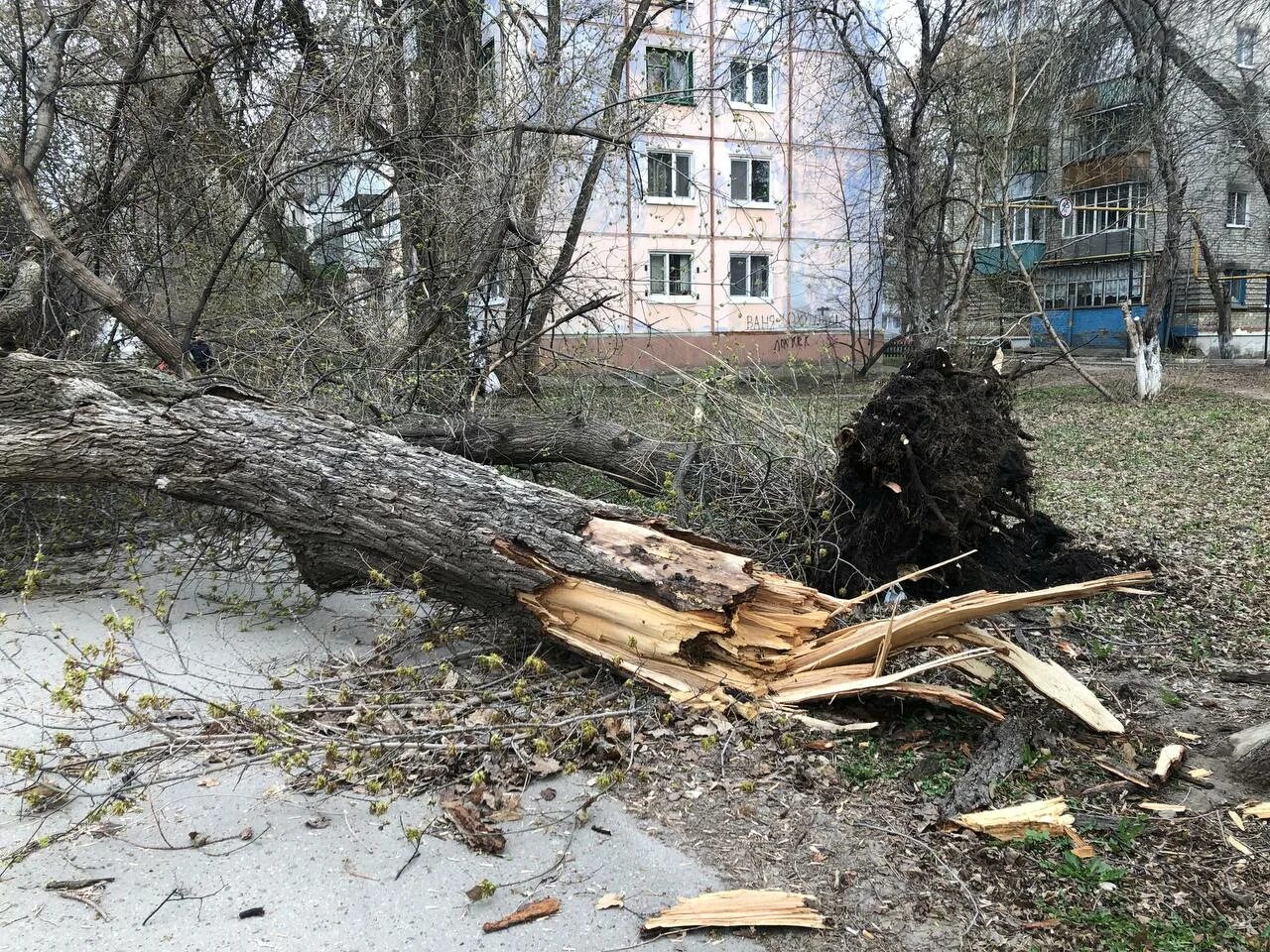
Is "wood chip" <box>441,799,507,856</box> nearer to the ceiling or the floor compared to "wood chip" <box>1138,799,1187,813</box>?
nearer to the floor

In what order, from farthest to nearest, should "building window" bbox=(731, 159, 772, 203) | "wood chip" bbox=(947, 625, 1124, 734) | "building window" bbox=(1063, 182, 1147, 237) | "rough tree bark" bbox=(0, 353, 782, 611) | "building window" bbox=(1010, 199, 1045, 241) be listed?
"building window" bbox=(1010, 199, 1045, 241) → "building window" bbox=(1063, 182, 1147, 237) → "building window" bbox=(731, 159, 772, 203) → "rough tree bark" bbox=(0, 353, 782, 611) → "wood chip" bbox=(947, 625, 1124, 734)

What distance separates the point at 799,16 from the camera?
11359mm

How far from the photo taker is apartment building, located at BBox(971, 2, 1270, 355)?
1464 centimetres

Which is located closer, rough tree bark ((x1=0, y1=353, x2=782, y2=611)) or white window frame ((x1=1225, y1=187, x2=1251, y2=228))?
rough tree bark ((x1=0, y1=353, x2=782, y2=611))

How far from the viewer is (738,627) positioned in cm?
364

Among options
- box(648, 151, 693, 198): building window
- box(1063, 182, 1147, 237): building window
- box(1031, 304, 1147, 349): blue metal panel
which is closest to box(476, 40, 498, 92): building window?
box(648, 151, 693, 198): building window

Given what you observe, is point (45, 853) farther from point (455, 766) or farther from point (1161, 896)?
point (1161, 896)

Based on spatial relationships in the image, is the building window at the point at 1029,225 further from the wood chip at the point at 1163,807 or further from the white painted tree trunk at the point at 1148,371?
the wood chip at the point at 1163,807

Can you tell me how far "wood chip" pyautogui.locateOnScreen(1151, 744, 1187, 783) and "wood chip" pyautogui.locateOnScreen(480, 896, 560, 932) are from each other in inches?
79.7

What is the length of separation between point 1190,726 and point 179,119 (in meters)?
7.79

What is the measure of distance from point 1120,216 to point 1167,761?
28.1m

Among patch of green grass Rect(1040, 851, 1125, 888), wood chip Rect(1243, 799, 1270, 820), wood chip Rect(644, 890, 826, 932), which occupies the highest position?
wood chip Rect(1243, 799, 1270, 820)

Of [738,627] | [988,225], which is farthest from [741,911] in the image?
[988,225]

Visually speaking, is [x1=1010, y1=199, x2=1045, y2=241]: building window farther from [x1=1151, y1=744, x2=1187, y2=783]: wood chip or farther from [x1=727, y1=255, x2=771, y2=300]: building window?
[x1=1151, y1=744, x2=1187, y2=783]: wood chip
